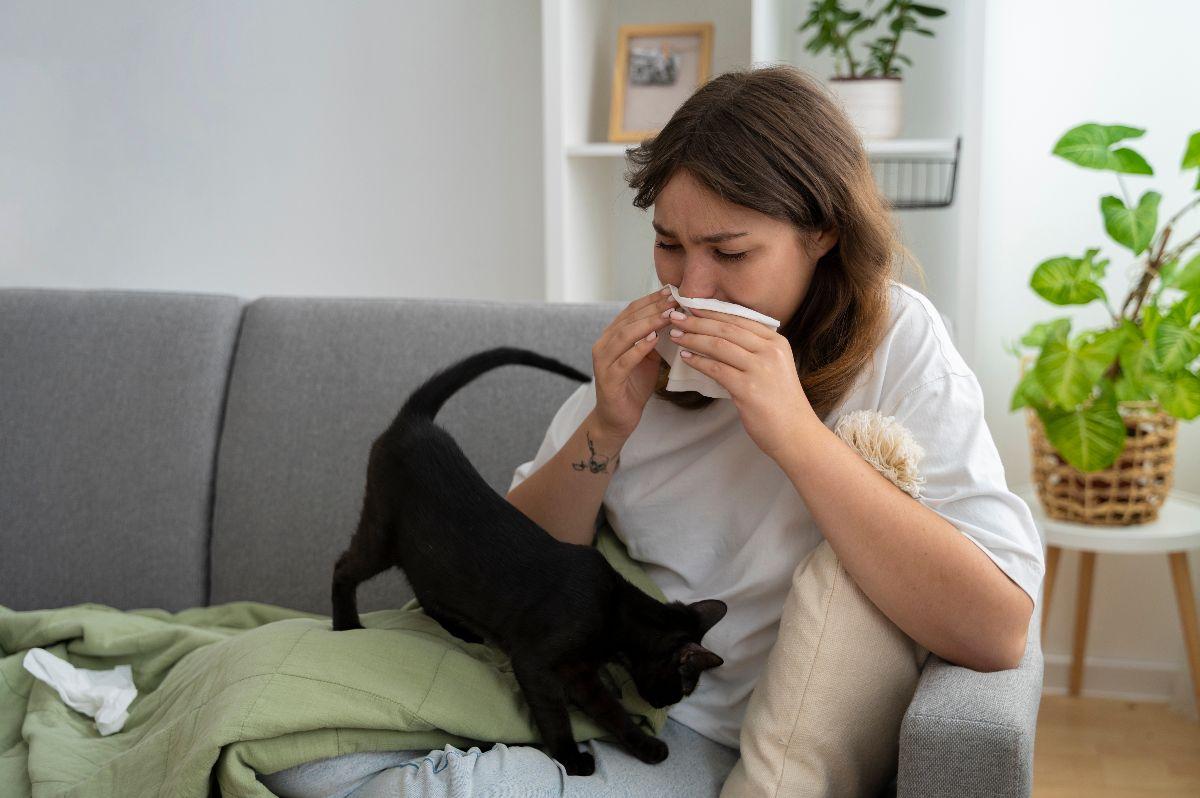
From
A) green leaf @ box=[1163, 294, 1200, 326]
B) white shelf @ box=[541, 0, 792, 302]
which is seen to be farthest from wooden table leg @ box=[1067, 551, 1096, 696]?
white shelf @ box=[541, 0, 792, 302]

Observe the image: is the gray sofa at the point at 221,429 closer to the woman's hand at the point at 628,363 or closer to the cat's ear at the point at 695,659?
the woman's hand at the point at 628,363

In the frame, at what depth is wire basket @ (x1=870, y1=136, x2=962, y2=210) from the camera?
228cm

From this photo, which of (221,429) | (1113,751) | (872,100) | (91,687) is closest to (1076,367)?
(872,100)

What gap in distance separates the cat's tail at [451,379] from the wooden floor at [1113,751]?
4.52ft

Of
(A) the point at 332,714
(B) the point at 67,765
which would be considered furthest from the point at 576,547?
(B) the point at 67,765

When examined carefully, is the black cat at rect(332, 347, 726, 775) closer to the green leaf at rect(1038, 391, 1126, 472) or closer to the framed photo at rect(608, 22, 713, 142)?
the green leaf at rect(1038, 391, 1126, 472)

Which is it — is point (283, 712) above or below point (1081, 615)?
above

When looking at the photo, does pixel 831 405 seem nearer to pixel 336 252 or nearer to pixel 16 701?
pixel 16 701

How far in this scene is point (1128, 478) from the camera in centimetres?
207

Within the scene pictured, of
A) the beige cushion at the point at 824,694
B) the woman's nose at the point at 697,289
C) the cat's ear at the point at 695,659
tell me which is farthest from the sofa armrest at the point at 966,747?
the woman's nose at the point at 697,289

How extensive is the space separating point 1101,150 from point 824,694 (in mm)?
1356

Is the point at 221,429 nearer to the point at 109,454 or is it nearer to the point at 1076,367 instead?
the point at 109,454

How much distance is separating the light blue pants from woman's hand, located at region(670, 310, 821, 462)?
0.35 metres

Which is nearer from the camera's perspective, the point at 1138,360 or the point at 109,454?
the point at 109,454
